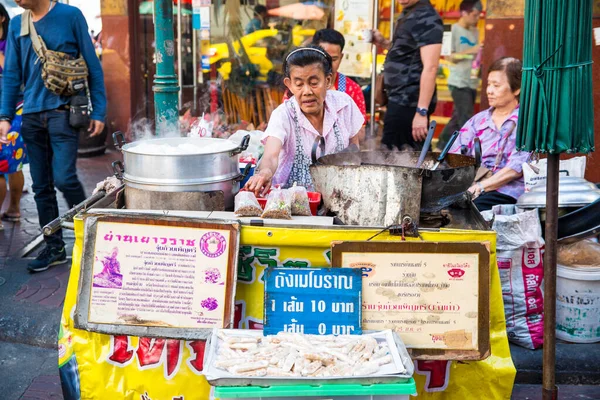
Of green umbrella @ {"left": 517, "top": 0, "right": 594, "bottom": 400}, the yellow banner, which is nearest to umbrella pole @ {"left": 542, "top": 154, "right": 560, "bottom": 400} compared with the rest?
green umbrella @ {"left": 517, "top": 0, "right": 594, "bottom": 400}

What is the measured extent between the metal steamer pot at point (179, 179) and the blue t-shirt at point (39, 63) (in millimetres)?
2255

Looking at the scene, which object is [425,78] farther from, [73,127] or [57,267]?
[57,267]

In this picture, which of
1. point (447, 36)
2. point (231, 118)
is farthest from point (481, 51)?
point (231, 118)

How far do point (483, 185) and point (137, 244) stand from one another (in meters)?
2.62

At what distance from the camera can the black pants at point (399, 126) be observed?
5.98 m

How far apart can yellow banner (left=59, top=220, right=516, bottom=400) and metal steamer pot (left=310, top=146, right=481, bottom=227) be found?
0.25 m

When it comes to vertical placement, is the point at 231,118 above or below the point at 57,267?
above

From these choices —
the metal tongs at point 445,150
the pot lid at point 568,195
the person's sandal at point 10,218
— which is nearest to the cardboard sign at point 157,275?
the metal tongs at point 445,150

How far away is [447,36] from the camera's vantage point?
761cm

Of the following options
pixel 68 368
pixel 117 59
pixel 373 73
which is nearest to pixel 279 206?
pixel 68 368

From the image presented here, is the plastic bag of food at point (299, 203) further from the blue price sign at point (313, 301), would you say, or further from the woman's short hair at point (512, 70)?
the woman's short hair at point (512, 70)

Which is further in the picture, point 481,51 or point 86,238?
point 481,51

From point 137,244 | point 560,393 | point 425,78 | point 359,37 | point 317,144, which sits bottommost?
point 560,393

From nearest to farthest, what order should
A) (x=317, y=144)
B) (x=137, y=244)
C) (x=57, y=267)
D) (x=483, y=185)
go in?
1. (x=137, y=244)
2. (x=317, y=144)
3. (x=483, y=185)
4. (x=57, y=267)
